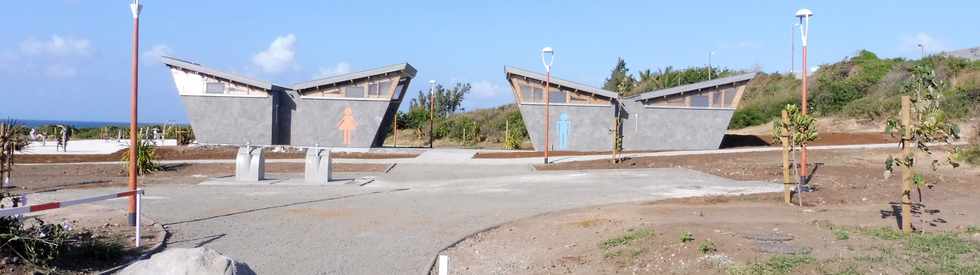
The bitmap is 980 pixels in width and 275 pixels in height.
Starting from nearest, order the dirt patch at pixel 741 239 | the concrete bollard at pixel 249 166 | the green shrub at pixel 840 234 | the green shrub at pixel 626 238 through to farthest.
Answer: the dirt patch at pixel 741 239 → the green shrub at pixel 840 234 → the green shrub at pixel 626 238 → the concrete bollard at pixel 249 166

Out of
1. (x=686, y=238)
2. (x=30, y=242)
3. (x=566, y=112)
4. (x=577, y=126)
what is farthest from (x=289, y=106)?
(x=686, y=238)

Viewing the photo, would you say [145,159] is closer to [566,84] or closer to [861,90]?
[566,84]

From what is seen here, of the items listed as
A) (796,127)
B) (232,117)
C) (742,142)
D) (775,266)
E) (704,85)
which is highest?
(704,85)

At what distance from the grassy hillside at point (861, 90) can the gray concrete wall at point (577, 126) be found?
1717 cm

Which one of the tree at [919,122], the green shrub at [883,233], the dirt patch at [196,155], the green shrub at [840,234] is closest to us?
the green shrub at [840,234]

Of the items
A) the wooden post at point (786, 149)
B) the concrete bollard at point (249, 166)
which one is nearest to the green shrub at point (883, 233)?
the wooden post at point (786, 149)

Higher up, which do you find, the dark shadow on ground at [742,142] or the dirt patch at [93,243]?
the dark shadow on ground at [742,142]

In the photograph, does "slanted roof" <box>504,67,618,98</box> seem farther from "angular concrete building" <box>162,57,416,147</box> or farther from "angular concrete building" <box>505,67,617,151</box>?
"angular concrete building" <box>162,57,416,147</box>

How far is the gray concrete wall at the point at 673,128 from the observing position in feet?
117

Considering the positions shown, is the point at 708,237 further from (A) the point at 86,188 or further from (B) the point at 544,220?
(A) the point at 86,188

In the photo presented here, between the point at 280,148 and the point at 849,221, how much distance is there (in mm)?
26223

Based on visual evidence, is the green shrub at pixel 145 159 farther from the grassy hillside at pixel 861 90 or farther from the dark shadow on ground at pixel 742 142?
the grassy hillside at pixel 861 90

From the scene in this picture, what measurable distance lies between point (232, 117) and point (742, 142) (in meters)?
23.7

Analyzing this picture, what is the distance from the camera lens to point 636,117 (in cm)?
3597
